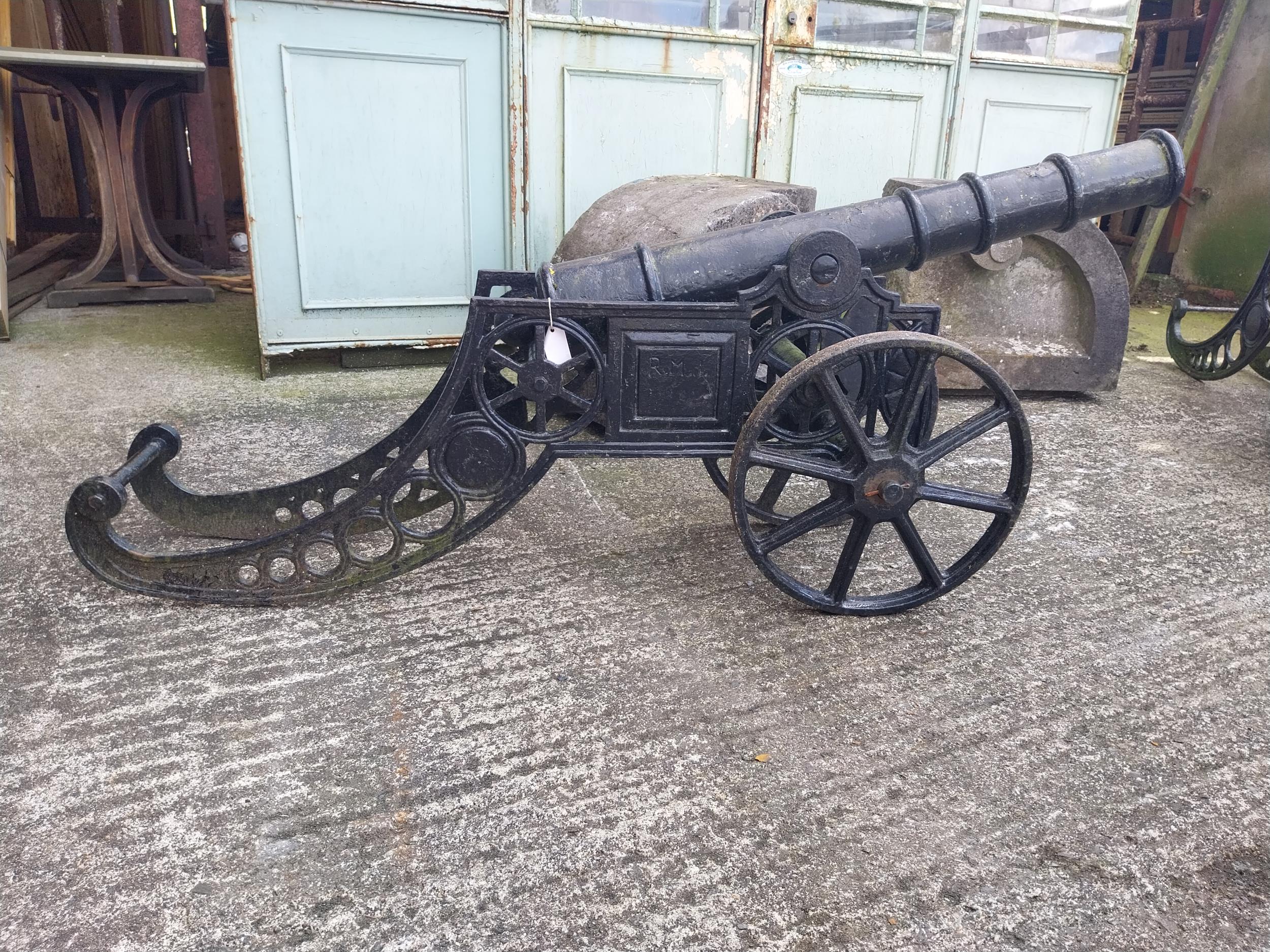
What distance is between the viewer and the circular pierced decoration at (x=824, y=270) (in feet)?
7.55

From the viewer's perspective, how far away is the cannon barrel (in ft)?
7.80

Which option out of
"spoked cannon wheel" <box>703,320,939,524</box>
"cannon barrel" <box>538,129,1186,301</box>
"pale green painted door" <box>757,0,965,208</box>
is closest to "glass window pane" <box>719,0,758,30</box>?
"pale green painted door" <box>757,0,965,208</box>

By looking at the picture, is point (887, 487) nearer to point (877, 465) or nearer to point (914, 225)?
point (877, 465)

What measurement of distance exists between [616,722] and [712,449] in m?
0.72

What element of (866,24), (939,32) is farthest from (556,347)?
(939,32)

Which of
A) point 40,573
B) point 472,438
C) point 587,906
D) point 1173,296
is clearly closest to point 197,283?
point 40,573

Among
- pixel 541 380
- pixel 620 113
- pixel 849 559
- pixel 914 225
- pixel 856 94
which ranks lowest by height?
pixel 849 559

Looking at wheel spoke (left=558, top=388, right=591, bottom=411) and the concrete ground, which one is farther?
wheel spoke (left=558, top=388, right=591, bottom=411)

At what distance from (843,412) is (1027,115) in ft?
12.7

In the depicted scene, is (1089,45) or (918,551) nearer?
(918,551)

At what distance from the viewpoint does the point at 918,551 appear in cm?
235

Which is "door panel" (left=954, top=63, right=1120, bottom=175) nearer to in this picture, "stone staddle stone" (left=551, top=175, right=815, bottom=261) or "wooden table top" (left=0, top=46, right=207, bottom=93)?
"stone staddle stone" (left=551, top=175, right=815, bottom=261)

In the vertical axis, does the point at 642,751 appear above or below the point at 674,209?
below

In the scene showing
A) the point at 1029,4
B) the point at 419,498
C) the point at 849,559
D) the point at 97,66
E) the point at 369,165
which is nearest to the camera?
the point at 849,559
